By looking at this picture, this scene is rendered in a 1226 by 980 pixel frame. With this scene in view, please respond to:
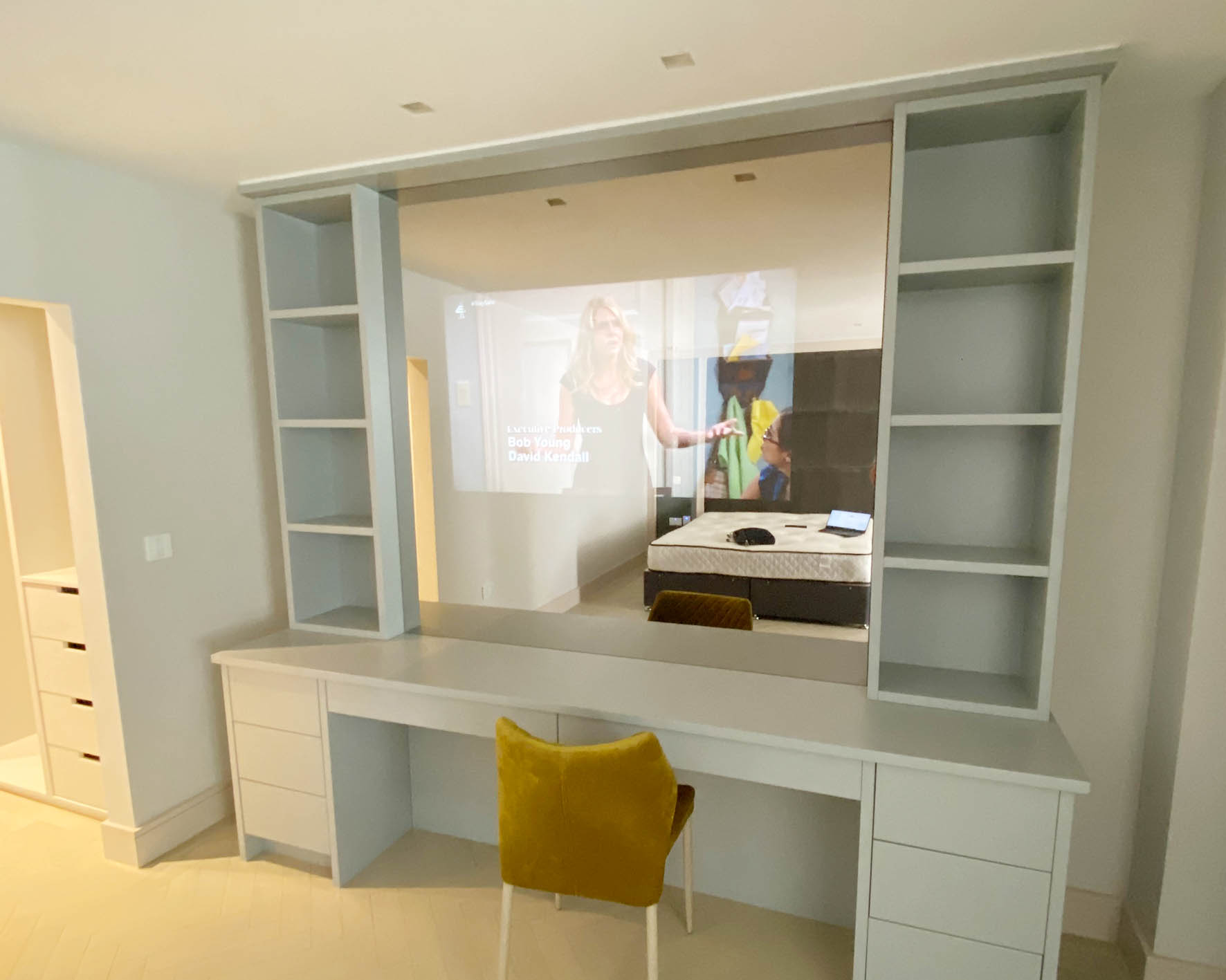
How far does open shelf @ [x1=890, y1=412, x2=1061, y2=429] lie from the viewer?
5.26ft

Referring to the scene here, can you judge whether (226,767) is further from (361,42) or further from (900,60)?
(900,60)

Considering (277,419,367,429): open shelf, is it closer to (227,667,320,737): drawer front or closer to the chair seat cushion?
(227,667,320,737): drawer front

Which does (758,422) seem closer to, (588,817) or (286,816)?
(588,817)

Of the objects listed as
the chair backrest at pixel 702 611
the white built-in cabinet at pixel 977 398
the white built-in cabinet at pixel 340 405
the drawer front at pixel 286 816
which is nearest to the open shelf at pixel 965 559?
the white built-in cabinet at pixel 977 398

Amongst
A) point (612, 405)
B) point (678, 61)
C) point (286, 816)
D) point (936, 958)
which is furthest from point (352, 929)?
point (678, 61)

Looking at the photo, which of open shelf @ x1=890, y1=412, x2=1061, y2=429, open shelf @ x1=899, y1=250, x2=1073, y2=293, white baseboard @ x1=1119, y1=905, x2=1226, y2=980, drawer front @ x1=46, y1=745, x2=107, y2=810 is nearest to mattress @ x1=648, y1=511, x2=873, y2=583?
open shelf @ x1=890, y1=412, x2=1061, y2=429

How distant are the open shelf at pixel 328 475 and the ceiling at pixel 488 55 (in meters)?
1.06

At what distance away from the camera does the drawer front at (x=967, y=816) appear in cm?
149

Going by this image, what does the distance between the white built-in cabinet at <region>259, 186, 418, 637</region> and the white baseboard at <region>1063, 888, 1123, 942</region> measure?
93.1 inches

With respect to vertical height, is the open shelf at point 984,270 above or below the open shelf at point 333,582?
above

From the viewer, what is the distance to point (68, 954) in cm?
201

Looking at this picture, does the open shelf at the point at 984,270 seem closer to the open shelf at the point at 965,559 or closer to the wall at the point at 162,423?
the open shelf at the point at 965,559

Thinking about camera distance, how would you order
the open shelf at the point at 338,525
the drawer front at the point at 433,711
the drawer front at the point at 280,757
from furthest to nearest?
the open shelf at the point at 338,525 < the drawer front at the point at 280,757 < the drawer front at the point at 433,711

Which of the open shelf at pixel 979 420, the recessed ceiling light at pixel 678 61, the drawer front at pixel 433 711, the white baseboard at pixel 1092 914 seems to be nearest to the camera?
the recessed ceiling light at pixel 678 61
